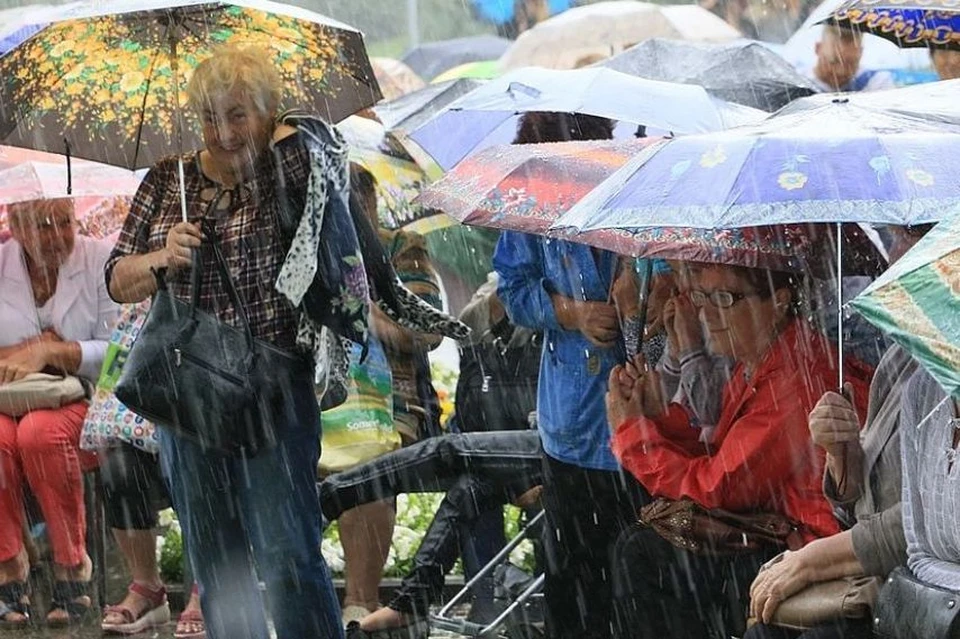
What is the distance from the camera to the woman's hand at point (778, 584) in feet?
14.9

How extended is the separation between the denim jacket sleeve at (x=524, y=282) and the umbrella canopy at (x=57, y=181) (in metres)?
2.17

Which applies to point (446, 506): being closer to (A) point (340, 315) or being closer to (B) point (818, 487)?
(A) point (340, 315)

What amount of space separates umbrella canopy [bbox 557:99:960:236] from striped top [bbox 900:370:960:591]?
1.48 feet

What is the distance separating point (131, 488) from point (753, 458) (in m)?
3.69

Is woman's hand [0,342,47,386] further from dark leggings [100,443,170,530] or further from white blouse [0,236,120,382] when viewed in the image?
dark leggings [100,443,170,530]

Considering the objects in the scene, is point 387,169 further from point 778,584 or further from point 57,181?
point 778,584

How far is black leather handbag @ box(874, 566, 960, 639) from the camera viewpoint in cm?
393

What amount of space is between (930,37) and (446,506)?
104 inches

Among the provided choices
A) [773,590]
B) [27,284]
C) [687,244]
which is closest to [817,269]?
[687,244]

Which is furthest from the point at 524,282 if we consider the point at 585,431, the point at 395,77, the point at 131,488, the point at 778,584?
the point at 395,77

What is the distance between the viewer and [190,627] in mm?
7641

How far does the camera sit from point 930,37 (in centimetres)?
684

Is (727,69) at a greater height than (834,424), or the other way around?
(727,69)

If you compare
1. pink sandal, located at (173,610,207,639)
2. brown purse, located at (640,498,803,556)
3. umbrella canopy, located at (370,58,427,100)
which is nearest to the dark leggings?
pink sandal, located at (173,610,207,639)
